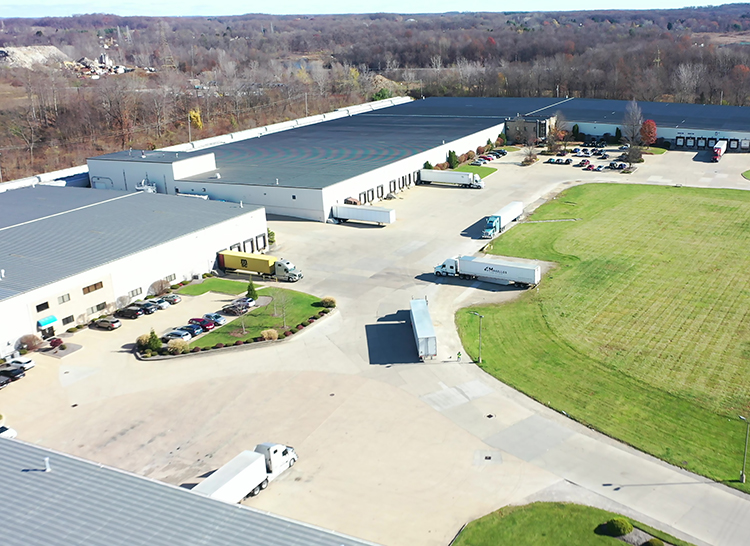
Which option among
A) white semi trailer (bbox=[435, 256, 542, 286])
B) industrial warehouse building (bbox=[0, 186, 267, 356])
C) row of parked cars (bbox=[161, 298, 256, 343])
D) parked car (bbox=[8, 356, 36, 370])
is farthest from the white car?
white semi trailer (bbox=[435, 256, 542, 286])

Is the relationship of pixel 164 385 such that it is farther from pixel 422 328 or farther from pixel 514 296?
pixel 514 296

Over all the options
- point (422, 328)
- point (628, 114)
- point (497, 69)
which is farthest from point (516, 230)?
point (497, 69)

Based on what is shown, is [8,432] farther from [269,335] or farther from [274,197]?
[274,197]

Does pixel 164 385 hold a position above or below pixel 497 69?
below

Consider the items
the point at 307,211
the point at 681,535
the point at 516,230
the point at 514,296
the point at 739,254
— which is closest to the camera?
the point at 681,535

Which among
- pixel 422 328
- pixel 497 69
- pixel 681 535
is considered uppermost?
pixel 497 69

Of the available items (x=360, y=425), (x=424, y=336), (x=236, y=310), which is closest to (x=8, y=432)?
(x=360, y=425)

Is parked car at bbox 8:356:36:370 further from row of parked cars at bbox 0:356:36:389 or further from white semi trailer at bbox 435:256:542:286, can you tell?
white semi trailer at bbox 435:256:542:286

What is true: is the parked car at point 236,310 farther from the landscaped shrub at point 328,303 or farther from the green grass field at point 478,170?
the green grass field at point 478,170
